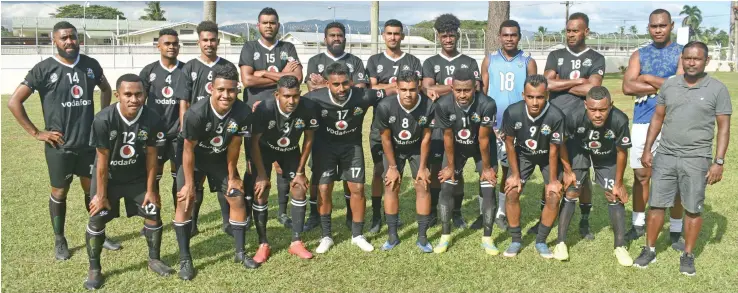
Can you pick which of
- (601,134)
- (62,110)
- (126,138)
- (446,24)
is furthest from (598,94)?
(62,110)

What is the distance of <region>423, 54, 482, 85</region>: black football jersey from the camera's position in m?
7.02

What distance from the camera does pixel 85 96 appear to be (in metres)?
6.10

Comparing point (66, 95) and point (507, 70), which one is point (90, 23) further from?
point (507, 70)

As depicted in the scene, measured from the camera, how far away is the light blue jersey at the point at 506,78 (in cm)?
696

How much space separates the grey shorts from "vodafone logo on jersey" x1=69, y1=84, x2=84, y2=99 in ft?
19.0

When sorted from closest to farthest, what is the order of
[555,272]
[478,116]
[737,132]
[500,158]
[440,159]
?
1. [555,272]
2. [478,116]
3. [440,159]
4. [500,158]
5. [737,132]

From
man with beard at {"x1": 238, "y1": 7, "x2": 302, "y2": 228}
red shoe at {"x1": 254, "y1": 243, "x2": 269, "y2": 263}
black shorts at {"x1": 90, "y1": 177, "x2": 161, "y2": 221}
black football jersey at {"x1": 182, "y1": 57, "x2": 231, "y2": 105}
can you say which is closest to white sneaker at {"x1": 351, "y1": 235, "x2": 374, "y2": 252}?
red shoe at {"x1": 254, "y1": 243, "x2": 269, "y2": 263}

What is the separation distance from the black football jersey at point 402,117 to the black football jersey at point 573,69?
1.49 m

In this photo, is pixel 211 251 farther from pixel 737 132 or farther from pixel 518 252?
pixel 737 132

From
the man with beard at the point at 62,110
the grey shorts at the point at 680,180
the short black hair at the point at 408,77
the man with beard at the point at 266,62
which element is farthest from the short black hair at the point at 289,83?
the grey shorts at the point at 680,180

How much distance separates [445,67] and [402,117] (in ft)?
3.55

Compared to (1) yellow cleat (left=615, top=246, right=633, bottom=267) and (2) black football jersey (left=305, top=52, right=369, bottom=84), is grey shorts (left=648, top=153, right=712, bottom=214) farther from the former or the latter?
(2) black football jersey (left=305, top=52, right=369, bottom=84)

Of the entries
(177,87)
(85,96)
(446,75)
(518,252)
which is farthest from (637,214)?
(85,96)

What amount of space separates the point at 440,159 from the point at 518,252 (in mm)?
1324
